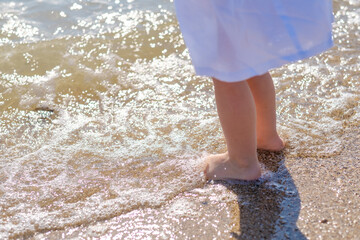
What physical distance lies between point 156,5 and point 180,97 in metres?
1.98

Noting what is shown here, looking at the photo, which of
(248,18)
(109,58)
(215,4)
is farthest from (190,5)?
(109,58)

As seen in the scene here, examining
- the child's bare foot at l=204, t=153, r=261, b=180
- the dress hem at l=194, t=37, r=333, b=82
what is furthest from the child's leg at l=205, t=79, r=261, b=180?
the dress hem at l=194, t=37, r=333, b=82

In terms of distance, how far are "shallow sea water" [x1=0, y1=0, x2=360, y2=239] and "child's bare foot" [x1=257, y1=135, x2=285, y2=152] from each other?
0.04 m

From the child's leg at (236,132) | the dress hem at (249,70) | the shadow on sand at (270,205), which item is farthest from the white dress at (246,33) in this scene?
the shadow on sand at (270,205)

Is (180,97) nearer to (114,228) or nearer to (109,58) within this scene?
(109,58)

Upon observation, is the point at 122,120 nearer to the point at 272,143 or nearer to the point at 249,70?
the point at 272,143

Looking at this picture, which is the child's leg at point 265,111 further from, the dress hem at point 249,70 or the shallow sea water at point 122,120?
the dress hem at point 249,70

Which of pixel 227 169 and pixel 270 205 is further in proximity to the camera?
pixel 227 169

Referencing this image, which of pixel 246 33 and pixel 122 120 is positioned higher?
pixel 246 33

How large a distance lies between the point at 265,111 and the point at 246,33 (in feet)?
1.82

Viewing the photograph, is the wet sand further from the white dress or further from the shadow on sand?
the white dress

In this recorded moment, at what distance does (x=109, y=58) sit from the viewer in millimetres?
3654

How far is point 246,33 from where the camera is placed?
175 centimetres

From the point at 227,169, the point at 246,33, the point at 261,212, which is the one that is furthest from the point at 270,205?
the point at 246,33
